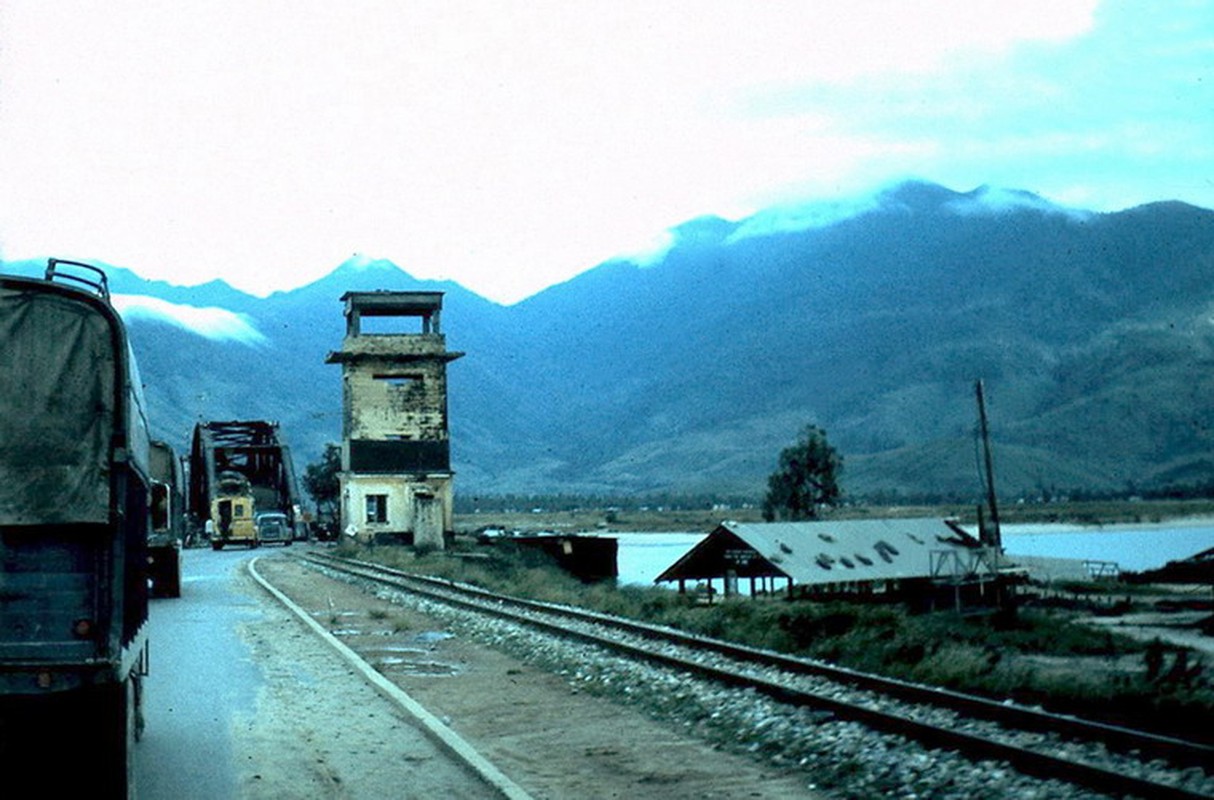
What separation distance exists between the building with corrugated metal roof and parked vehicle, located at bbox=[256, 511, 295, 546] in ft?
113

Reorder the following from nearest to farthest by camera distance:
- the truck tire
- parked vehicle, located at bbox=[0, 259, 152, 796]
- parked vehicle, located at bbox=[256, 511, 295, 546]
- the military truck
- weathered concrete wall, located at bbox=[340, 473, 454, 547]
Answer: parked vehicle, located at bbox=[0, 259, 152, 796], the military truck, the truck tire, weathered concrete wall, located at bbox=[340, 473, 454, 547], parked vehicle, located at bbox=[256, 511, 295, 546]

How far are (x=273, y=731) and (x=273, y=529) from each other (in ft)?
222

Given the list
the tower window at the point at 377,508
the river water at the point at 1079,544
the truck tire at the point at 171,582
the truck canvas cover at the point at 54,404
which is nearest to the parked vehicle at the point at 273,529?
the tower window at the point at 377,508

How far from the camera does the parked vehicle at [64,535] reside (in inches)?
319

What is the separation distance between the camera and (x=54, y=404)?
27.9ft

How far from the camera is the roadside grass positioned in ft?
43.7

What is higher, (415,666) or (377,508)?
(377,508)

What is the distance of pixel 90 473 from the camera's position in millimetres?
8430

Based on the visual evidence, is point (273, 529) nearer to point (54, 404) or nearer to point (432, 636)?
point (432, 636)

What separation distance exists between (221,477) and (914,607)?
4956 centimetres

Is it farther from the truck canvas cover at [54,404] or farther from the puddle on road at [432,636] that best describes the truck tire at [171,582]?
the truck canvas cover at [54,404]

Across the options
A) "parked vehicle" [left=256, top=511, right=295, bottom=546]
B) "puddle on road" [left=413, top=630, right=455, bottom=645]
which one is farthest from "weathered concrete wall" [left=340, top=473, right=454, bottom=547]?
"puddle on road" [left=413, top=630, right=455, bottom=645]

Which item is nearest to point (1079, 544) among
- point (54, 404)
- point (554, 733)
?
point (554, 733)

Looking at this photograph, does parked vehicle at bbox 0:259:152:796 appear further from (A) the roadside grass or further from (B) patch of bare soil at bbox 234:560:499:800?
(A) the roadside grass
